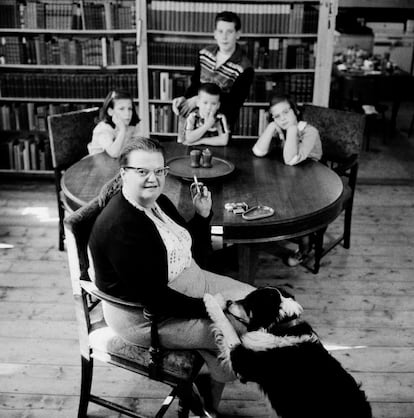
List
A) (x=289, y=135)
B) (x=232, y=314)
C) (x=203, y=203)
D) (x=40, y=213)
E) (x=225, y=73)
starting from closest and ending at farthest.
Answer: (x=232, y=314) < (x=203, y=203) < (x=289, y=135) < (x=225, y=73) < (x=40, y=213)

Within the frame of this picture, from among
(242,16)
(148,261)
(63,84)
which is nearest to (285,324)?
(148,261)

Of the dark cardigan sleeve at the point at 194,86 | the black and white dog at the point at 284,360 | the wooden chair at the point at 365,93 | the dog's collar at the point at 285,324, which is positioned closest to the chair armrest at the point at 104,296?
the black and white dog at the point at 284,360

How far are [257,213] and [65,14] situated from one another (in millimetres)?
3175

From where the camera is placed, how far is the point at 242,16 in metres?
4.87

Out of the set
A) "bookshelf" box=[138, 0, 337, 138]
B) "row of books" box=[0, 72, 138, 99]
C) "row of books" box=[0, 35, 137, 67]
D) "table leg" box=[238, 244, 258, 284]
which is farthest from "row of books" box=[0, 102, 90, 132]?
"table leg" box=[238, 244, 258, 284]

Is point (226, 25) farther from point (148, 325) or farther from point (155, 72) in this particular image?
point (148, 325)

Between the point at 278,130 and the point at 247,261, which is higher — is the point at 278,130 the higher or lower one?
the higher one

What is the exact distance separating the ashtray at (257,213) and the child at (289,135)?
2.34 ft

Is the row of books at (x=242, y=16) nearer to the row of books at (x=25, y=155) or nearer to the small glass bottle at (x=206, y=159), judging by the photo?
the row of books at (x=25, y=155)

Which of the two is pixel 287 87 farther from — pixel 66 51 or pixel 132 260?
pixel 132 260

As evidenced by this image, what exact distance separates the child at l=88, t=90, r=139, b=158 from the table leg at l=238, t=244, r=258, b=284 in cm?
100

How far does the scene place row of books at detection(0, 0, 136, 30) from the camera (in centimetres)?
478

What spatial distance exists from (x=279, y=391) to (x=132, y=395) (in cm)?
90

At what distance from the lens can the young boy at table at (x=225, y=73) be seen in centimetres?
379
